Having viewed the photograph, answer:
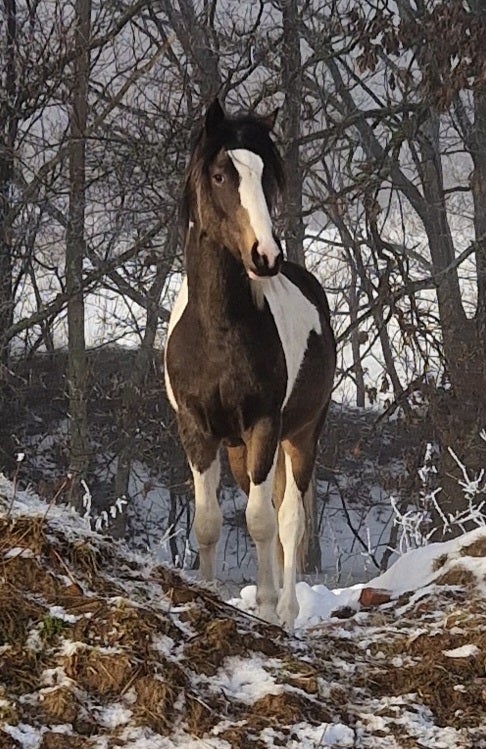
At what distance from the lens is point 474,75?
9.30 m

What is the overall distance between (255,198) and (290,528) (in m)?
1.97

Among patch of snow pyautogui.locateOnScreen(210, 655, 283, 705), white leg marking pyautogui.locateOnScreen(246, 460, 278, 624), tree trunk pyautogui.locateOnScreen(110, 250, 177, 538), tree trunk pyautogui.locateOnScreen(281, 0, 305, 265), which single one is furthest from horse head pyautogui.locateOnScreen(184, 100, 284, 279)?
tree trunk pyautogui.locateOnScreen(110, 250, 177, 538)

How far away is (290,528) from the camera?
4.68 m

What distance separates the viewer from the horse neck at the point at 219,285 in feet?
12.5

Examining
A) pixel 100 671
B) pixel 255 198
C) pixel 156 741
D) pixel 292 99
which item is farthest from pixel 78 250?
pixel 156 741

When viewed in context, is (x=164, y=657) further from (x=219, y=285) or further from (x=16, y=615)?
(x=219, y=285)

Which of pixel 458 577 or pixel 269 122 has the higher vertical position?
pixel 269 122

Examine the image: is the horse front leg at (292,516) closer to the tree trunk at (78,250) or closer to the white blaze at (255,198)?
the white blaze at (255,198)

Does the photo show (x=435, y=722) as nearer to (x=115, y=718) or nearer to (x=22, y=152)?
(x=115, y=718)

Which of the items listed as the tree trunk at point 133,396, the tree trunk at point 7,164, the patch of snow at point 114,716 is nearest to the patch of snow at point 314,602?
the patch of snow at point 114,716

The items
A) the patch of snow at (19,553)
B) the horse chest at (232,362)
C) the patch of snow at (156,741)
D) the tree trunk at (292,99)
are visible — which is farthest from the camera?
the tree trunk at (292,99)

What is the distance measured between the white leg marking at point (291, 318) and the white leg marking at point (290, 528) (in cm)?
75

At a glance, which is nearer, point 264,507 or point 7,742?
point 7,742

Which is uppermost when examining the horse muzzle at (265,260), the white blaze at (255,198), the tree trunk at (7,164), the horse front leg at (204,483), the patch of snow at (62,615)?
the tree trunk at (7,164)
